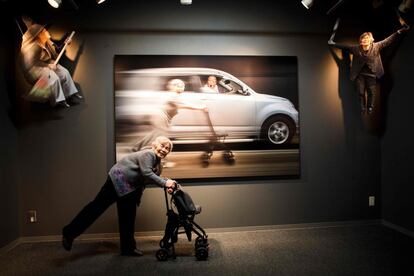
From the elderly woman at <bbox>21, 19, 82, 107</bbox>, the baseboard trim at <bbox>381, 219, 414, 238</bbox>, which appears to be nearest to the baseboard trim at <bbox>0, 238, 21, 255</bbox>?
the elderly woman at <bbox>21, 19, 82, 107</bbox>

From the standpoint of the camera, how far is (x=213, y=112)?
3889 millimetres

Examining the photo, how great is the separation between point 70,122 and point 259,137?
2274 mm

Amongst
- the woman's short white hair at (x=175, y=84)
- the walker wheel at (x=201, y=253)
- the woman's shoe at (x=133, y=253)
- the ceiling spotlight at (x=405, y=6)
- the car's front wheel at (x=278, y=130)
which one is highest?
the ceiling spotlight at (x=405, y=6)

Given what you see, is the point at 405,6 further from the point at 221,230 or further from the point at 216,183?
the point at 221,230

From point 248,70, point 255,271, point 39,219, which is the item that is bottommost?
point 255,271

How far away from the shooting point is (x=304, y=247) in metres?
3.42

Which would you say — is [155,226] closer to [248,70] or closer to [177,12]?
[248,70]

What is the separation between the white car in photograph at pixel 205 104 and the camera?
12.4ft

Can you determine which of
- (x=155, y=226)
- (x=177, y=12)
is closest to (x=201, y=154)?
(x=155, y=226)

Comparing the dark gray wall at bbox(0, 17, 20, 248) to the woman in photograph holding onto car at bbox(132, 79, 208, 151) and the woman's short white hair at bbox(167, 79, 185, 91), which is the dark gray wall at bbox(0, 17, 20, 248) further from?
the woman's short white hair at bbox(167, 79, 185, 91)

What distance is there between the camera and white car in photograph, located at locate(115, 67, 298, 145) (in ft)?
12.4

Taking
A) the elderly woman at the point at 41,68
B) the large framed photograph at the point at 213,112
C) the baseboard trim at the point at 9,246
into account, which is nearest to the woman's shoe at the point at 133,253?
the large framed photograph at the point at 213,112

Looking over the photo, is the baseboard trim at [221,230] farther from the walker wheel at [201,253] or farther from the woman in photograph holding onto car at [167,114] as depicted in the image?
the woman in photograph holding onto car at [167,114]

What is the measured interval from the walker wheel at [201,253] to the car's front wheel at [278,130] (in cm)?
155
